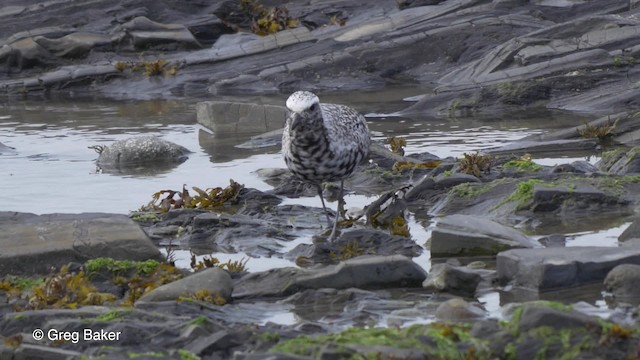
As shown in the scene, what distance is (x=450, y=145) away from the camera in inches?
608

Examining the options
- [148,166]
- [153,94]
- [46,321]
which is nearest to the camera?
[46,321]

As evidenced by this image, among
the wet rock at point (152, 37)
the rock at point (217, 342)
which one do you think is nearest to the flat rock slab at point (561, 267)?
the rock at point (217, 342)

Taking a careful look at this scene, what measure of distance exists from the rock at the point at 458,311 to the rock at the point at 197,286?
4.97 feet

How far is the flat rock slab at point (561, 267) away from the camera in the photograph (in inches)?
309

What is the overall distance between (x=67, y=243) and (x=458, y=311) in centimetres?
323

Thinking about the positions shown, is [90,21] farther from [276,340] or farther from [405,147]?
[276,340]

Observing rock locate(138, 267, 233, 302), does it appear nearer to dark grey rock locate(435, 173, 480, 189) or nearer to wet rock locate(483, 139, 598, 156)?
dark grey rock locate(435, 173, 480, 189)

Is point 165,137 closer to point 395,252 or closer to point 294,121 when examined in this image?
point 294,121

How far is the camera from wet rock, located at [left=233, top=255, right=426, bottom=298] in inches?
320

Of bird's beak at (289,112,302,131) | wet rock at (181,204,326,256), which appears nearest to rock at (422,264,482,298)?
bird's beak at (289,112,302,131)

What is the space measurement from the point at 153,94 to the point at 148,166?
8.76 meters

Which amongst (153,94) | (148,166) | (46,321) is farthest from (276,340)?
(153,94)

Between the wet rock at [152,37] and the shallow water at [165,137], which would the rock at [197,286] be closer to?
the shallow water at [165,137]

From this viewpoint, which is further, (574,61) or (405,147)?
(574,61)
